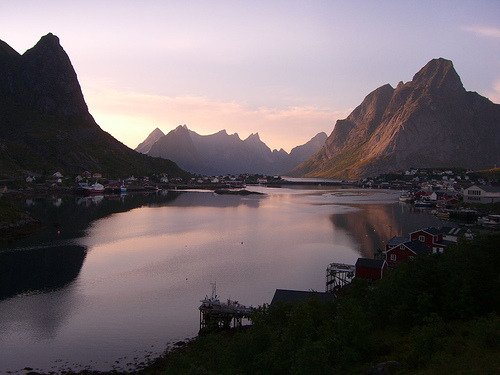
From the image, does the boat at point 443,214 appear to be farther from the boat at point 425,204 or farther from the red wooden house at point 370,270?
the red wooden house at point 370,270

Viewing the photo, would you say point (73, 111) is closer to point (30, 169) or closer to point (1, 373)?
point (30, 169)

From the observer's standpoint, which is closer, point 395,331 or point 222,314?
point 395,331

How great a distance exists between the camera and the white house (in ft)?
299

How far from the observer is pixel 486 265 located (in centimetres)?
2147

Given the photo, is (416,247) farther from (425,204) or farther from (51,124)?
(51,124)

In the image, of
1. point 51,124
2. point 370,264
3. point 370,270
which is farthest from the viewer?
point 51,124

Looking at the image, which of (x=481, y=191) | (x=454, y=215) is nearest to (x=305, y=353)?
(x=454, y=215)

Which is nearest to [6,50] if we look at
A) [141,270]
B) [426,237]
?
[141,270]

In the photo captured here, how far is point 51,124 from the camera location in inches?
6353

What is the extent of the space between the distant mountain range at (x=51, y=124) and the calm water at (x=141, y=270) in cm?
6099

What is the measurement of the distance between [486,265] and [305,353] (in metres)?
11.4

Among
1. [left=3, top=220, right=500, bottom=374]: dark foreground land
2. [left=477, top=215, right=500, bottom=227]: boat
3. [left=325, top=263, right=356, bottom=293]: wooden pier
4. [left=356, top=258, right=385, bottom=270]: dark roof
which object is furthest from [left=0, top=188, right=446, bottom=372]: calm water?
[left=477, top=215, right=500, bottom=227]: boat

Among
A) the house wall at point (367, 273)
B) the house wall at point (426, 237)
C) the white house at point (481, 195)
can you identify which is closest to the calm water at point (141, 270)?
the house wall at point (367, 273)

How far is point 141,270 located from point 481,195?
76055mm
